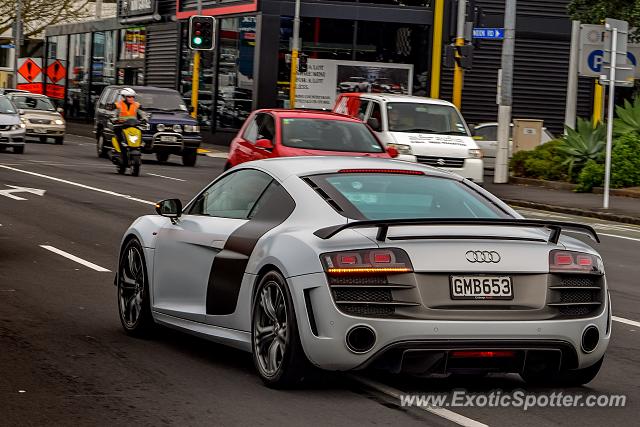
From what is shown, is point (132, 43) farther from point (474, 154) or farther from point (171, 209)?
point (171, 209)

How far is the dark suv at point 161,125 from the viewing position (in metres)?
36.7

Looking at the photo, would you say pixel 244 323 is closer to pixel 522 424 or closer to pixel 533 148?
pixel 522 424

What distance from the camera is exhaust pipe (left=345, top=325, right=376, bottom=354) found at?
25.3 ft

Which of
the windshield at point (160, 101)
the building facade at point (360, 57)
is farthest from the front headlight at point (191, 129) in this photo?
the building facade at point (360, 57)

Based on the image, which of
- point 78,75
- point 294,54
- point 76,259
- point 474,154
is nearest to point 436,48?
point 294,54

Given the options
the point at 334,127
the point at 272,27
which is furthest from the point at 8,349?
the point at 272,27

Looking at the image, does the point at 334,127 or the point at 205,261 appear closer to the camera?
the point at 205,261

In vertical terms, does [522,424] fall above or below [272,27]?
below

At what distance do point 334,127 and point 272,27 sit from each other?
3032 cm

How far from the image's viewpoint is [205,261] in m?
9.20

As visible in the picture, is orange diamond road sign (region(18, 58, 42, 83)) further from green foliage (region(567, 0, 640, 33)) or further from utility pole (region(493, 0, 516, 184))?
utility pole (region(493, 0, 516, 184))

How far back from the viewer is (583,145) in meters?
31.8

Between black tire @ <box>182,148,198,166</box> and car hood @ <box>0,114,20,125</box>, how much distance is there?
433 centimetres

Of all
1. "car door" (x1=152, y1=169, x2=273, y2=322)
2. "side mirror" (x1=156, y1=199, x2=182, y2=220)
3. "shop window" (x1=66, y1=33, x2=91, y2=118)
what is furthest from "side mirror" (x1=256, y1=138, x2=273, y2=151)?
"shop window" (x1=66, y1=33, x2=91, y2=118)
